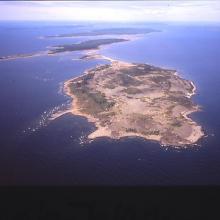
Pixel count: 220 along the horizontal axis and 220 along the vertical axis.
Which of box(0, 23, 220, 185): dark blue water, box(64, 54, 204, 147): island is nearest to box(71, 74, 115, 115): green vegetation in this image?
box(64, 54, 204, 147): island

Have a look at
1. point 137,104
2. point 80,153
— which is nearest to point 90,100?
point 137,104

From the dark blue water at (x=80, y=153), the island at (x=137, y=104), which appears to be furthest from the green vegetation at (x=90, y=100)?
the dark blue water at (x=80, y=153)

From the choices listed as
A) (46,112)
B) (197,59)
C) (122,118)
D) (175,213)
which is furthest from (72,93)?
(197,59)

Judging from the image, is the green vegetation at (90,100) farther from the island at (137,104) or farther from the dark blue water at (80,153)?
the dark blue water at (80,153)

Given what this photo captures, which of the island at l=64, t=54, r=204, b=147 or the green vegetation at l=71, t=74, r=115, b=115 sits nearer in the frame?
the island at l=64, t=54, r=204, b=147

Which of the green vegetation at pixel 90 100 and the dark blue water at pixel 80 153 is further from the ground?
the green vegetation at pixel 90 100

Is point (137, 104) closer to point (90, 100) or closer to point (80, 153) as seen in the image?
point (90, 100)

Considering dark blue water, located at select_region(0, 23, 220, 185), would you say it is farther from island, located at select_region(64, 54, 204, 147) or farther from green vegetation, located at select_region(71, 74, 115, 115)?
green vegetation, located at select_region(71, 74, 115, 115)

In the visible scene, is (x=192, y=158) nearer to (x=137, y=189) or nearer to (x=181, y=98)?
(x=137, y=189)

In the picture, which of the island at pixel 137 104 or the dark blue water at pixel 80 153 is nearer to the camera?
the dark blue water at pixel 80 153
